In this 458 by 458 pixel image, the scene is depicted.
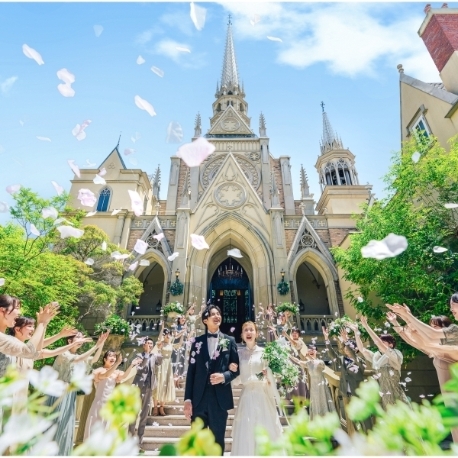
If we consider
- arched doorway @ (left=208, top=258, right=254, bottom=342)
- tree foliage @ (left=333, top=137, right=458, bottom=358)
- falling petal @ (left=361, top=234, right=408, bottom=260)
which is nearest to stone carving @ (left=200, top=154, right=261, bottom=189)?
arched doorway @ (left=208, top=258, right=254, bottom=342)

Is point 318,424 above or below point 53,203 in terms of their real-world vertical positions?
below

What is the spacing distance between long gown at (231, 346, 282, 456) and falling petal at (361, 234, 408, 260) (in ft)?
22.3

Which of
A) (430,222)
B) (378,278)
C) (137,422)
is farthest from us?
(378,278)

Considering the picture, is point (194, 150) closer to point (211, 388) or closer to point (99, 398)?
point (99, 398)

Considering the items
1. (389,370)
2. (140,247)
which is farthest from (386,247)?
(140,247)

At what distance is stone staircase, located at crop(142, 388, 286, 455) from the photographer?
19.7ft

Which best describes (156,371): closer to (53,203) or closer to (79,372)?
(79,372)

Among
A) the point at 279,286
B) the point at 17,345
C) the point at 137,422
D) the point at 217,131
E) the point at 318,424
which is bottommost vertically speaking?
the point at 137,422

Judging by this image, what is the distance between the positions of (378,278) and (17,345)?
10594mm

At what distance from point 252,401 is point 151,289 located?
653 inches

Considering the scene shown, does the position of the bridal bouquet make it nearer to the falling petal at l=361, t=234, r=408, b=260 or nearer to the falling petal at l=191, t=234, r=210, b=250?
the falling petal at l=361, t=234, r=408, b=260

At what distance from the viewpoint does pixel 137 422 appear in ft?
19.2

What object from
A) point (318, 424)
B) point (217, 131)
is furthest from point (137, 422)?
point (217, 131)

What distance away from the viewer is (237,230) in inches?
728
